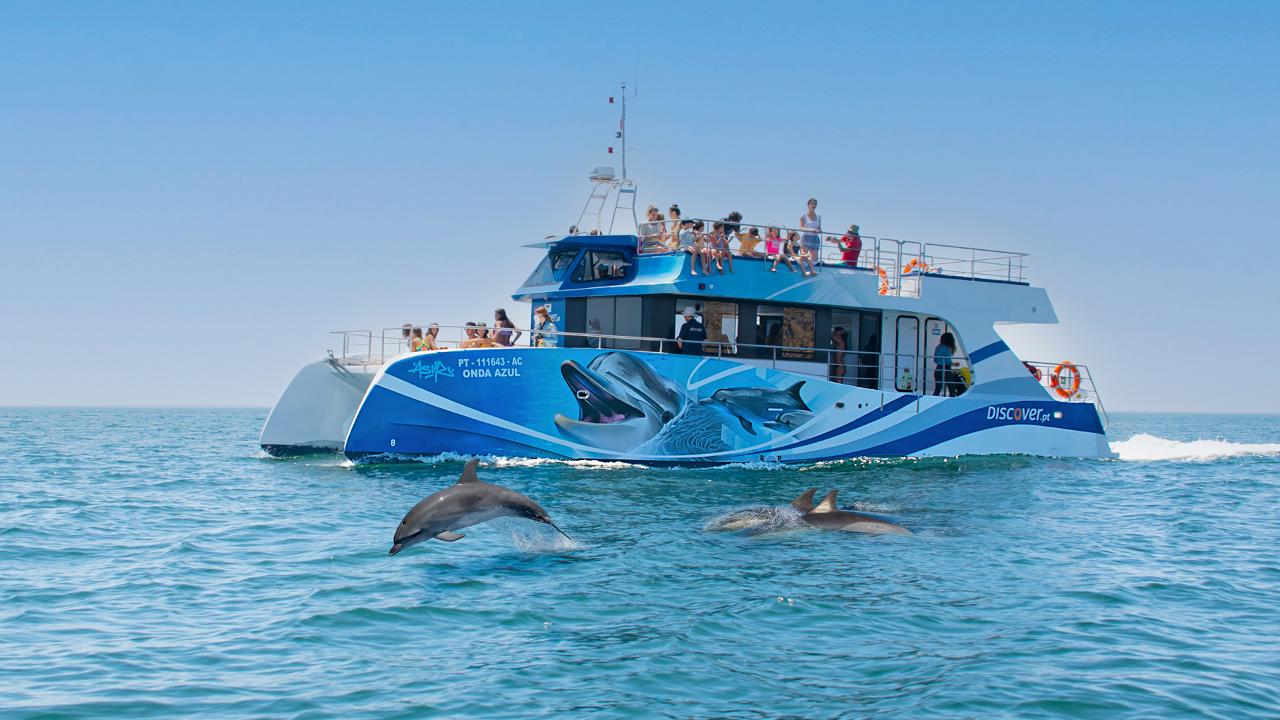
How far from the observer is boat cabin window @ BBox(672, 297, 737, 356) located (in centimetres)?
2091

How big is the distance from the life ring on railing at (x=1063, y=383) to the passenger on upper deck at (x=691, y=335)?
9.25m

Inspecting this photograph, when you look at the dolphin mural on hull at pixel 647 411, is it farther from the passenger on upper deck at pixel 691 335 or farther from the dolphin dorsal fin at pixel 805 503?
the dolphin dorsal fin at pixel 805 503

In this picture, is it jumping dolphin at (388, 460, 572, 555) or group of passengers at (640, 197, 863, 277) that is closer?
jumping dolphin at (388, 460, 572, 555)

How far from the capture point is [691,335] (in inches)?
800

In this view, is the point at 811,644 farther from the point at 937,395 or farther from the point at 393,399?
the point at 937,395

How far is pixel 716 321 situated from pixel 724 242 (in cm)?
155

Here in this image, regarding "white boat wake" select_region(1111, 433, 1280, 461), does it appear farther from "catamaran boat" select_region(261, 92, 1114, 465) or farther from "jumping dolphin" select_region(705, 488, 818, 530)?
"jumping dolphin" select_region(705, 488, 818, 530)

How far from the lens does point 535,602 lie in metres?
8.72

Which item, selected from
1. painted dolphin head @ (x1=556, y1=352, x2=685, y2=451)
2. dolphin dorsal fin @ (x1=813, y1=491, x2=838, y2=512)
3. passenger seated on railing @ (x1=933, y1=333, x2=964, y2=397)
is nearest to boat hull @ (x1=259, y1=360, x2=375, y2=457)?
painted dolphin head @ (x1=556, y1=352, x2=685, y2=451)

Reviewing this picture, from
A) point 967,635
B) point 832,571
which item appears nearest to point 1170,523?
point 832,571

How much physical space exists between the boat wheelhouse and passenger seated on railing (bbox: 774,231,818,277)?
0.53ft

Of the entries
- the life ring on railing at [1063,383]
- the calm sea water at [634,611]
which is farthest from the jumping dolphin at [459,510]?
the life ring on railing at [1063,383]

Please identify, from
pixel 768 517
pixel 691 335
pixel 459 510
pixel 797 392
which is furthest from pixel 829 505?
pixel 691 335

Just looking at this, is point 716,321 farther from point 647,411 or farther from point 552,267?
point 552,267
